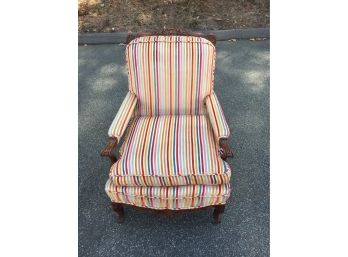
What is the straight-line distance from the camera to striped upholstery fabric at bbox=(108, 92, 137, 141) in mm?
2074

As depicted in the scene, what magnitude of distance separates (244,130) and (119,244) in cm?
162

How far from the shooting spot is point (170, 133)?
2199 millimetres

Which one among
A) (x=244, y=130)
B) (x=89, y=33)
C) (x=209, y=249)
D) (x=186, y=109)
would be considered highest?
(x=89, y=33)

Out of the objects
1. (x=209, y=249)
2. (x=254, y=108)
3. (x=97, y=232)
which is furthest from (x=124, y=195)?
(x=254, y=108)

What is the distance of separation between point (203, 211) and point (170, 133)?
0.68m

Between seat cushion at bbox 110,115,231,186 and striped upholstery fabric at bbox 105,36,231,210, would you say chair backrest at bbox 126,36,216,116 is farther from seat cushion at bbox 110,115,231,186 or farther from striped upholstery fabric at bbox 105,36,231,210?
seat cushion at bbox 110,115,231,186

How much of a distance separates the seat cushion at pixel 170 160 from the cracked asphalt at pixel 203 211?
1.58 ft

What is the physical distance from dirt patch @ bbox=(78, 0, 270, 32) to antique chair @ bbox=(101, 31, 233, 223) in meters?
2.56

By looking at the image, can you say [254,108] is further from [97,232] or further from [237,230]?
[97,232]

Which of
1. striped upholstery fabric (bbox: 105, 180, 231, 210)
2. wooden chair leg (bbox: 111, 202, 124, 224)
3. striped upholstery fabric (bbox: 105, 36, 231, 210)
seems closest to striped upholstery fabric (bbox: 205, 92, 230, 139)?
striped upholstery fabric (bbox: 105, 36, 231, 210)

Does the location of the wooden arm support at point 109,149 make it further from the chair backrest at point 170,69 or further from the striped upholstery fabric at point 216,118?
the striped upholstery fabric at point 216,118

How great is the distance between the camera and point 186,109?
2.44 m

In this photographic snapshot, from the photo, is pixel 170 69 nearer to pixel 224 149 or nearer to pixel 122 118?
pixel 122 118

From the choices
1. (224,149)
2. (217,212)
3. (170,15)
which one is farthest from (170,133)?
(170,15)
